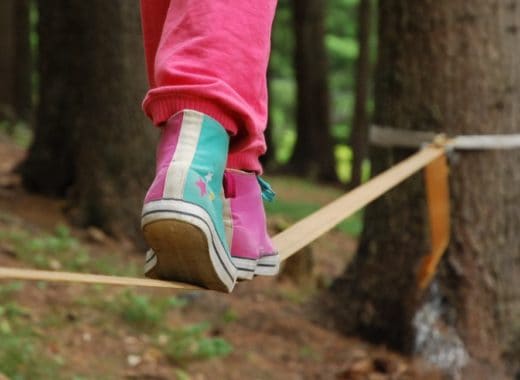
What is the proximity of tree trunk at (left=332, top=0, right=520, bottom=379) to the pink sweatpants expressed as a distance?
2.76 meters

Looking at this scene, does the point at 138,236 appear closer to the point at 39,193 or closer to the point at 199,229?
the point at 39,193

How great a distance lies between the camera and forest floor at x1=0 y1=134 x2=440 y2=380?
418 centimetres

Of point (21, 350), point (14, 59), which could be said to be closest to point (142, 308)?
point (21, 350)

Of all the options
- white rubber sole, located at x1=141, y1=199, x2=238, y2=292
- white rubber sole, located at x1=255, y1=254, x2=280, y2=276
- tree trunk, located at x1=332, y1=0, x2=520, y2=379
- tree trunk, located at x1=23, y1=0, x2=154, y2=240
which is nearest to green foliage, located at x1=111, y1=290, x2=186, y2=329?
tree trunk, located at x1=332, y1=0, x2=520, y2=379

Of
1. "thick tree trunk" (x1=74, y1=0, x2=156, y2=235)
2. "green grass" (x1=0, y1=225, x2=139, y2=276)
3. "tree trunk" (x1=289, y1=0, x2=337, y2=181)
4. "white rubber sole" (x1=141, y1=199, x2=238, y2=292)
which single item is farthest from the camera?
"tree trunk" (x1=289, y1=0, x2=337, y2=181)

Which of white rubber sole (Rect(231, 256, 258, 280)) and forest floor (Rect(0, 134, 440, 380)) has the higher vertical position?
white rubber sole (Rect(231, 256, 258, 280))

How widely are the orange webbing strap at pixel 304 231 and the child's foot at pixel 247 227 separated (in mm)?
80

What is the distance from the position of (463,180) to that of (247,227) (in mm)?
2612

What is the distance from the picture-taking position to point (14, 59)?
14422mm

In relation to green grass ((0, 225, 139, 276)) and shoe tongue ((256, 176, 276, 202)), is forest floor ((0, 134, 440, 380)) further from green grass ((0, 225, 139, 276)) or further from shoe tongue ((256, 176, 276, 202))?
shoe tongue ((256, 176, 276, 202))

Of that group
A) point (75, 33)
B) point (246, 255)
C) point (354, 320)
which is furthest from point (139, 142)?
point (246, 255)

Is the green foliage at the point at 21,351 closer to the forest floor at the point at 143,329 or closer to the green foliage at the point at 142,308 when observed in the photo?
the forest floor at the point at 143,329

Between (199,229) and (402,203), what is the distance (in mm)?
3073

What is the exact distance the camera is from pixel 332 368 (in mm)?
4879
